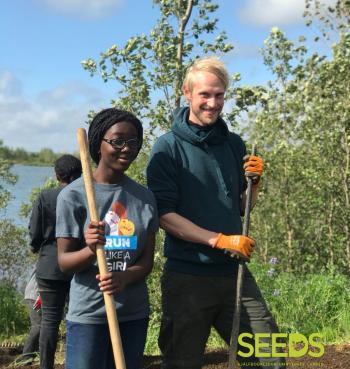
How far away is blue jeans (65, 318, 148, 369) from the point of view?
2.57 meters

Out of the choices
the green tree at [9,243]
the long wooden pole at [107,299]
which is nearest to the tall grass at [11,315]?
the green tree at [9,243]

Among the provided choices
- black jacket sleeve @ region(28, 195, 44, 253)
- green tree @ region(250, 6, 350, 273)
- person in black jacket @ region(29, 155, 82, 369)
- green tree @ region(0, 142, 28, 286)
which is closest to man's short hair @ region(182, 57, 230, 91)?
person in black jacket @ region(29, 155, 82, 369)

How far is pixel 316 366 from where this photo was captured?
460cm

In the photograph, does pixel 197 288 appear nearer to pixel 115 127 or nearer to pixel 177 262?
pixel 177 262

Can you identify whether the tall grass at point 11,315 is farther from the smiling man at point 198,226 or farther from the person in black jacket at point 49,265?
the smiling man at point 198,226

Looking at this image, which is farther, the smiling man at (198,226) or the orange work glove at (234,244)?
the smiling man at (198,226)

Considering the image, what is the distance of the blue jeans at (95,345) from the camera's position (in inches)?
101

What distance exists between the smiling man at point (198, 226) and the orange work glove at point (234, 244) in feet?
0.33

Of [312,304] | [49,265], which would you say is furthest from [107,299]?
[312,304]

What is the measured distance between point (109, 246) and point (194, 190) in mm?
501

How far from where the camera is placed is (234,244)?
2.73 meters

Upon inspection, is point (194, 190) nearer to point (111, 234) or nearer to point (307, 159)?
point (111, 234)

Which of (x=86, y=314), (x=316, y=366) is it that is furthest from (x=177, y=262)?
(x=316, y=366)

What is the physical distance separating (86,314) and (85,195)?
479 mm
